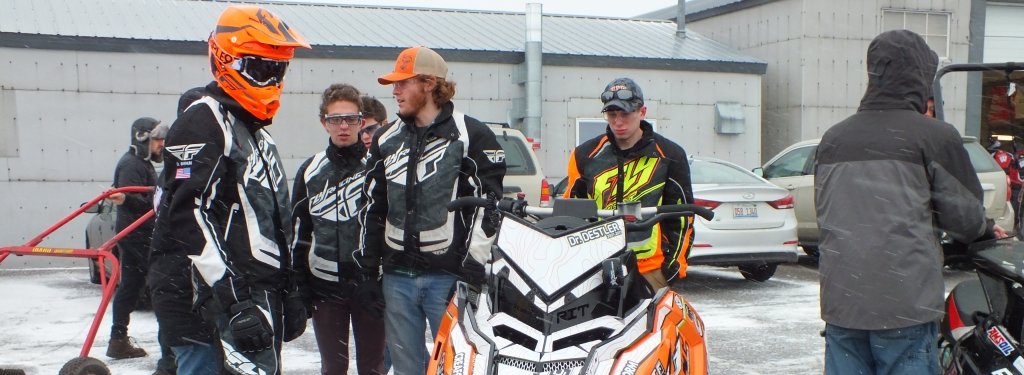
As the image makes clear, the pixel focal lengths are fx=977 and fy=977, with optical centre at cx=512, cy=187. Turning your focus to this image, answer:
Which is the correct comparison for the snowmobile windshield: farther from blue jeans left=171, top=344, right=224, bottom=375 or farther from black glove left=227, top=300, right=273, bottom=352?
blue jeans left=171, top=344, right=224, bottom=375

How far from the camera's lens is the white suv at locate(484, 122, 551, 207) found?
32.6ft

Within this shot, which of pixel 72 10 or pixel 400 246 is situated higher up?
pixel 72 10

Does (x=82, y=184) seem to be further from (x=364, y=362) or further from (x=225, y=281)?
(x=225, y=281)

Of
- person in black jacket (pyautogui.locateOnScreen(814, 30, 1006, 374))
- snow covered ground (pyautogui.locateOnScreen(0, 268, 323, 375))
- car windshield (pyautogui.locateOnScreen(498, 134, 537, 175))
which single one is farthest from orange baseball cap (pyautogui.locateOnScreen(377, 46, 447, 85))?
car windshield (pyautogui.locateOnScreen(498, 134, 537, 175))

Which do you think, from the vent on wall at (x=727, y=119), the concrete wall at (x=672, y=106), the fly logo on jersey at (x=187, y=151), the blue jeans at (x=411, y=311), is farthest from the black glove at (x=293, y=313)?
the vent on wall at (x=727, y=119)

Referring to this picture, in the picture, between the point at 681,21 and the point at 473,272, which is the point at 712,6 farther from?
the point at 473,272

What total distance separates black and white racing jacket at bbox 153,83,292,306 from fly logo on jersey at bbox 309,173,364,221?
4.38ft

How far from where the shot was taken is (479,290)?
3770 mm

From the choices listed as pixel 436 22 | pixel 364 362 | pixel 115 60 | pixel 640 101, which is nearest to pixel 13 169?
pixel 115 60

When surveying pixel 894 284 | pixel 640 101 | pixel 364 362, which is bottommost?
pixel 364 362

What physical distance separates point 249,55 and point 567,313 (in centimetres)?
137

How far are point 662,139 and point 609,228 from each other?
4.21 feet

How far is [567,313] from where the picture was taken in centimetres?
315

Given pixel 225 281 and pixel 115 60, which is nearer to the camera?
pixel 225 281
